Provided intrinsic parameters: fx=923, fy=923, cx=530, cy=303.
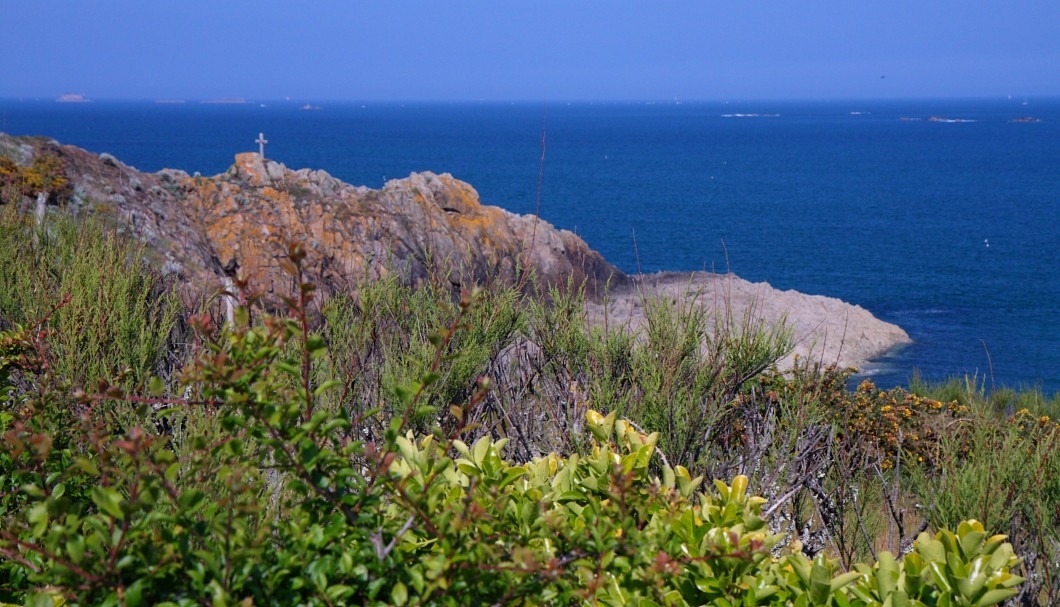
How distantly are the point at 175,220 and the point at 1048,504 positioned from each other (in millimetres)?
13604

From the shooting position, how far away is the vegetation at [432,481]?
1.89 meters

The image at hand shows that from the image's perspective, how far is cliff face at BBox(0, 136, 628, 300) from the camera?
41.9 ft

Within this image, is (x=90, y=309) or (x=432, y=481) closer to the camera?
(x=432, y=481)

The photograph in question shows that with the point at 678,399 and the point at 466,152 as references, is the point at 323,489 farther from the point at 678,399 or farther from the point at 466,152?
the point at 466,152

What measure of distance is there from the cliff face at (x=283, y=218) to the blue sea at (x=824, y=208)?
2.78m

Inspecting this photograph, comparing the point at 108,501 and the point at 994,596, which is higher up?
the point at 108,501

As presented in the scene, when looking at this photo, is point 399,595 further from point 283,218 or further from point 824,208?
point 824,208

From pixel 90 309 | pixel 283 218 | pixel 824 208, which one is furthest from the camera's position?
pixel 824 208

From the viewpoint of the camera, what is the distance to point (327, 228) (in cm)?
1884

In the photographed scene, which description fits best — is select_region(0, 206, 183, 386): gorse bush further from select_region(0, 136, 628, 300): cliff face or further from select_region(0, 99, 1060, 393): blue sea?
select_region(0, 136, 628, 300): cliff face

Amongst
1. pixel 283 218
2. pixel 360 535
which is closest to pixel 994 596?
pixel 360 535

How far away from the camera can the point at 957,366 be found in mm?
23484

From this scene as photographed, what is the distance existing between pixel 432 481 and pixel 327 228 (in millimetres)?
17213

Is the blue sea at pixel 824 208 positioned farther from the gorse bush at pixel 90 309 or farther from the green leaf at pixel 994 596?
the green leaf at pixel 994 596
